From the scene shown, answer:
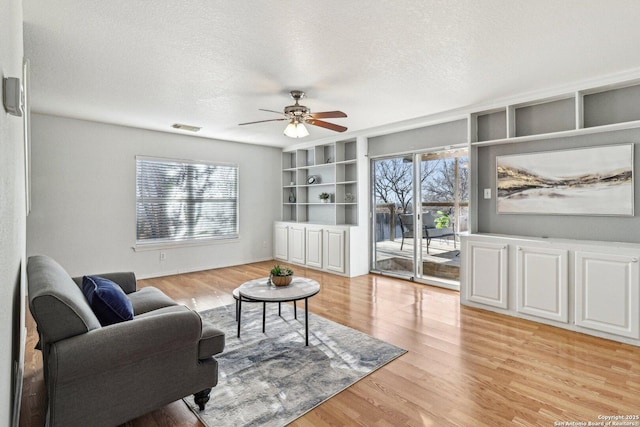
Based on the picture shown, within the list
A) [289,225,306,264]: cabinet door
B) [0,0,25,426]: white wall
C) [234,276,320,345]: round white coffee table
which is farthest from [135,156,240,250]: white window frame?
[0,0,25,426]: white wall

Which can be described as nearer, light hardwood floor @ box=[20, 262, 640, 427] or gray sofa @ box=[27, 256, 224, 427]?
gray sofa @ box=[27, 256, 224, 427]

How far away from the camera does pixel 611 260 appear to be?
301cm

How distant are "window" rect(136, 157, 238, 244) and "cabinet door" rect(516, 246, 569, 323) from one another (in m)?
4.92

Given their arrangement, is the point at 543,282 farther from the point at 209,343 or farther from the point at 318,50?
the point at 209,343

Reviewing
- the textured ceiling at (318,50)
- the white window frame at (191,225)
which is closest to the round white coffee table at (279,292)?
the textured ceiling at (318,50)

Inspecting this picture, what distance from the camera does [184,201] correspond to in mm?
5848

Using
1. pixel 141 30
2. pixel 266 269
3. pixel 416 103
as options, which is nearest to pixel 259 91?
pixel 141 30

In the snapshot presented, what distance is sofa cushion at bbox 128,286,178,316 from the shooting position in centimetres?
261

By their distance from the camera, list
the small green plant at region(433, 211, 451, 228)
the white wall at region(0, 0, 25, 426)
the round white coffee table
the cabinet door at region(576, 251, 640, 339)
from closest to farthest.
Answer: the white wall at region(0, 0, 25, 426)
the round white coffee table
the cabinet door at region(576, 251, 640, 339)
the small green plant at region(433, 211, 451, 228)

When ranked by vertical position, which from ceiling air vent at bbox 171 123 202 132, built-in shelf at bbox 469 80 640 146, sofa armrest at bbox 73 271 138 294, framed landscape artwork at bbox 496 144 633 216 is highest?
ceiling air vent at bbox 171 123 202 132

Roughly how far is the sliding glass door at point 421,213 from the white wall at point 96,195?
307cm

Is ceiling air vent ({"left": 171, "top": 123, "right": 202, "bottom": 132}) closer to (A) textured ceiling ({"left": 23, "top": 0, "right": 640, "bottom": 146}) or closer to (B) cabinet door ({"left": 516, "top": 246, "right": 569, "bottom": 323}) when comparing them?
(A) textured ceiling ({"left": 23, "top": 0, "right": 640, "bottom": 146})

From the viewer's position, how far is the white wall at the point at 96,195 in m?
4.52

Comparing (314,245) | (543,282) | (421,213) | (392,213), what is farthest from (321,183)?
(543,282)
